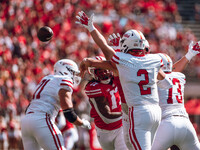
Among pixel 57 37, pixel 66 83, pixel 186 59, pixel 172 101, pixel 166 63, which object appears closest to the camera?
pixel 66 83

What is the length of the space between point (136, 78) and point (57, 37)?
9555mm

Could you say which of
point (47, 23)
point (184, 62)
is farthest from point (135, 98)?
point (47, 23)

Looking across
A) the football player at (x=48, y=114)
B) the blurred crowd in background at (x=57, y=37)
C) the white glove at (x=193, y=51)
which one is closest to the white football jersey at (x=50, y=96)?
the football player at (x=48, y=114)

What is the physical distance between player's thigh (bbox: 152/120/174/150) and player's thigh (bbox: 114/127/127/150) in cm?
70

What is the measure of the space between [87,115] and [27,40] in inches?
122

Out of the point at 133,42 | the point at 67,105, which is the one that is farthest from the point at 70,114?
the point at 133,42

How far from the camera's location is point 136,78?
17.5ft

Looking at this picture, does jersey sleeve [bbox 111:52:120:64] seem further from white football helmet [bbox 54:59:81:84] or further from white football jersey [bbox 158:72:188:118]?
white football jersey [bbox 158:72:188:118]

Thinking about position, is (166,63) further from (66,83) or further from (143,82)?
(66,83)

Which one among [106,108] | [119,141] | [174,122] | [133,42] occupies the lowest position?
[119,141]

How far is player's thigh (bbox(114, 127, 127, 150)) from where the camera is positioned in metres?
6.49

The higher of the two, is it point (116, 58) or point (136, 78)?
point (116, 58)

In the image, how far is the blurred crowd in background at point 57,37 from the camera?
11703 millimetres

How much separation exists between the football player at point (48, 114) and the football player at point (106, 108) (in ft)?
1.93
